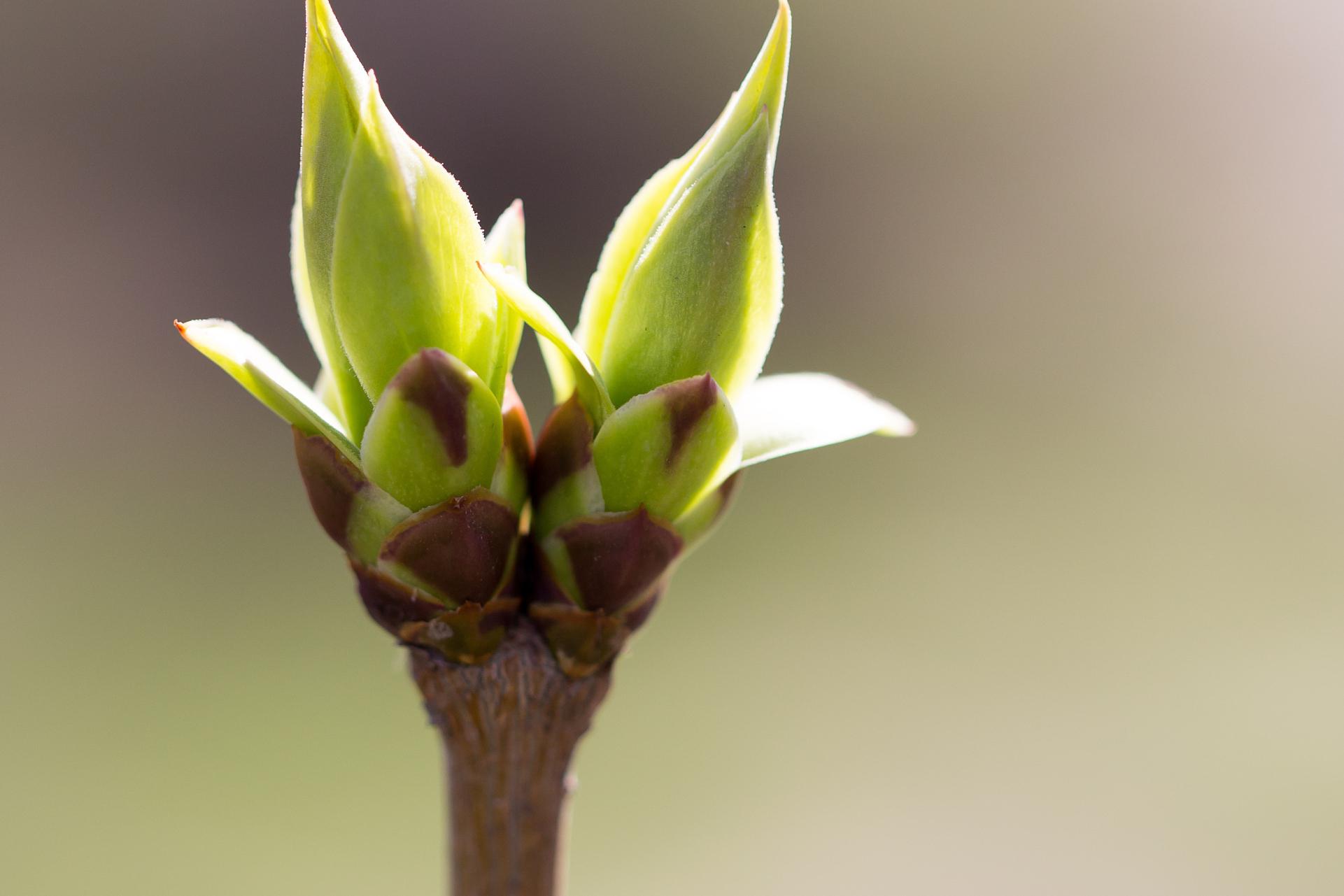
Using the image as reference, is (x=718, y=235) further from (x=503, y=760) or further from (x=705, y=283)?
(x=503, y=760)

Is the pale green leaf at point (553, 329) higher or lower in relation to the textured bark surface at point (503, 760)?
higher

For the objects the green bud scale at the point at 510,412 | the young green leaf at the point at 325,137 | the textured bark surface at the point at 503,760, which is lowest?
the textured bark surface at the point at 503,760

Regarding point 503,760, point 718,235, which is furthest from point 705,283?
point 503,760

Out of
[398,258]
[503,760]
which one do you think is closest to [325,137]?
[398,258]

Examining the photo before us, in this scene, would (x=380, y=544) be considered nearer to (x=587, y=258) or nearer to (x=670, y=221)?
(x=670, y=221)

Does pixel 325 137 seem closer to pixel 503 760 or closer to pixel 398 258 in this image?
pixel 398 258
